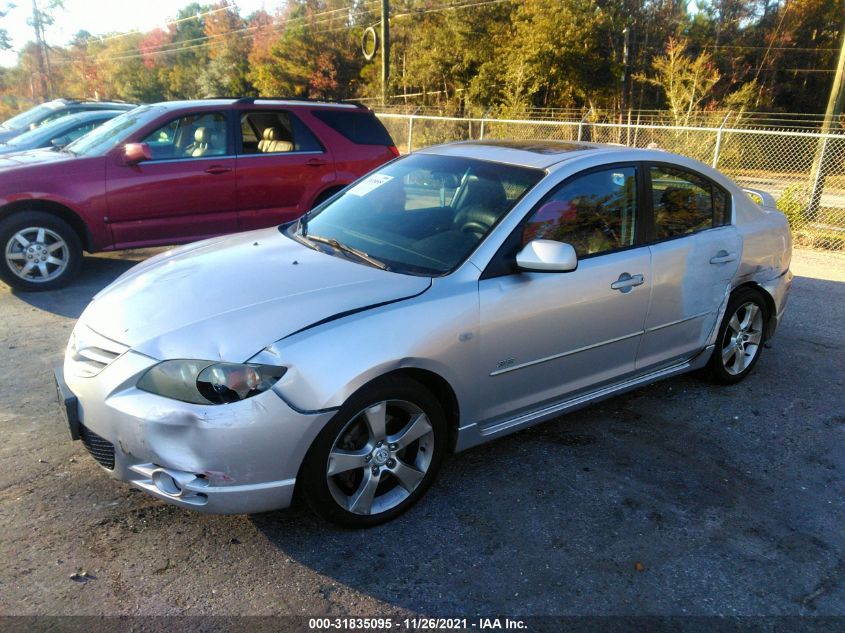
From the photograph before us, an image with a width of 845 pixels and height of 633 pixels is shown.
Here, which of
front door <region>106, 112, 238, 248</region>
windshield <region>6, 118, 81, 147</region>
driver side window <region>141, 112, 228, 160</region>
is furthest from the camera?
windshield <region>6, 118, 81, 147</region>

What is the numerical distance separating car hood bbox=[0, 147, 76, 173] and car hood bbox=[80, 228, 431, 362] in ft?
12.0

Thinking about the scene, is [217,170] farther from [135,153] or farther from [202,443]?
[202,443]

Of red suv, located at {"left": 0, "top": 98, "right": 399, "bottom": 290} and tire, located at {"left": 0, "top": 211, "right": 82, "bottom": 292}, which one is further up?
red suv, located at {"left": 0, "top": 98, "right": 399, "bottom": 290}

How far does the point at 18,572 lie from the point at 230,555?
81 centimetres

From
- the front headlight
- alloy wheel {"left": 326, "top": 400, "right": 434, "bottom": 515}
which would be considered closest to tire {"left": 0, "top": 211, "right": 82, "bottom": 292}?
the front headlight

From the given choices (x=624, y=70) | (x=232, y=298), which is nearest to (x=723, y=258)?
(x=232, y=298)

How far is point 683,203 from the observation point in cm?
414

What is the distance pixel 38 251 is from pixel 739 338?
244 inches

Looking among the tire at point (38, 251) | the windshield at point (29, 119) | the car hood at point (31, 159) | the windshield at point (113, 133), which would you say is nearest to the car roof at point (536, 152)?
the windshield at point (113, 133)

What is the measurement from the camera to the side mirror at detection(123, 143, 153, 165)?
251 inches

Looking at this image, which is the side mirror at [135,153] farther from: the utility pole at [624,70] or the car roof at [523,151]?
the utility pole at [624,70]

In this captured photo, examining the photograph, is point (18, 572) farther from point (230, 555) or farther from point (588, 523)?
point (588, 523)

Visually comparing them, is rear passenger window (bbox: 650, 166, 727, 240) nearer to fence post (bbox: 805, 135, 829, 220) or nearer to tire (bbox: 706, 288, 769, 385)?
tire (bbox: 706, 288, 769, 385)

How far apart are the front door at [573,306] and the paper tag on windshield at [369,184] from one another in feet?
3.85
